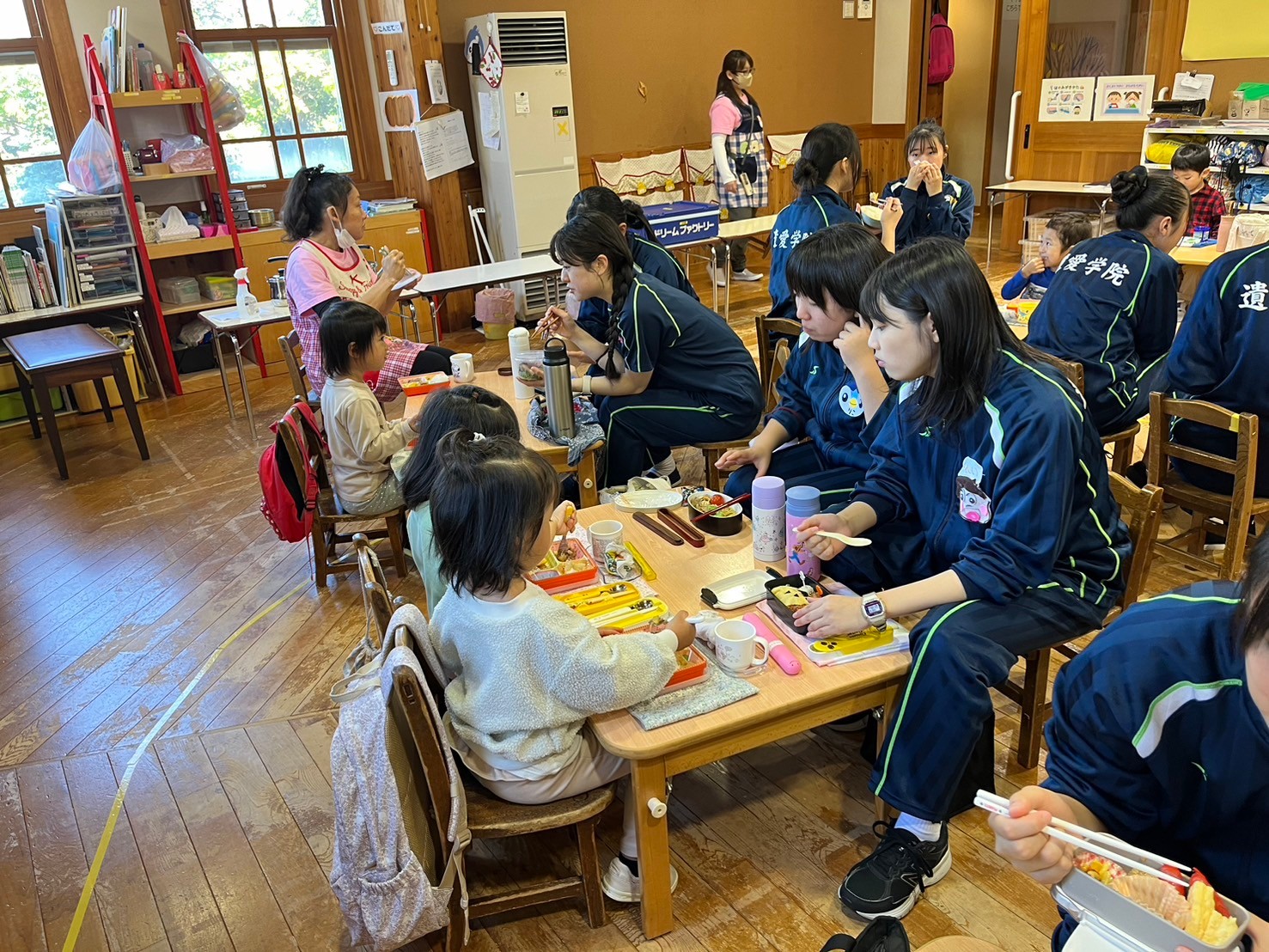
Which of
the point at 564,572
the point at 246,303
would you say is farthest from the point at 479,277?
the point at 564,572

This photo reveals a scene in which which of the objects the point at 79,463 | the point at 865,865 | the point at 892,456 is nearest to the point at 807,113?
the point at 79,463

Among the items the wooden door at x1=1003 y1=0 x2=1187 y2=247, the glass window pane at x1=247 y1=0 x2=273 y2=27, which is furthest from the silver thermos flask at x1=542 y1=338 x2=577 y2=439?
the wooden door at x1=1003 y1=0 x2=1187 y2=247

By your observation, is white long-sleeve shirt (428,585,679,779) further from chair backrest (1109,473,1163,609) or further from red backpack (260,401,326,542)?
red backpack (260,401,326,542)

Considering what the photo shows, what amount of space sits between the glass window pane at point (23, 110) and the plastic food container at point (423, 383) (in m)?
3.58

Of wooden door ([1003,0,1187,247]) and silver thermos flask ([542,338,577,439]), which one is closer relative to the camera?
silver thermos flask ([542,338,577,439])

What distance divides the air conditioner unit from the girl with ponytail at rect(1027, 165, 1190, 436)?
13.8 feet

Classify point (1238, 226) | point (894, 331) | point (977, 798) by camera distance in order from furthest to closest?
point (1238, 226)
point (894, 331)
point (977, 798)

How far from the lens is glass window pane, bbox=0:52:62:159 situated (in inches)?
211

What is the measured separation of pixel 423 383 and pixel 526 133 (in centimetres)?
357

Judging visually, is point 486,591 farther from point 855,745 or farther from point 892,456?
point 855,745

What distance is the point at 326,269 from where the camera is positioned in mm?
3859

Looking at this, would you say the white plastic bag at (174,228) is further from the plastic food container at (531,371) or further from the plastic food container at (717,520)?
the plastic food container at (717,520)

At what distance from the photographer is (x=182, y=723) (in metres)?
2.70

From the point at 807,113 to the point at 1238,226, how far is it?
5118 mm
